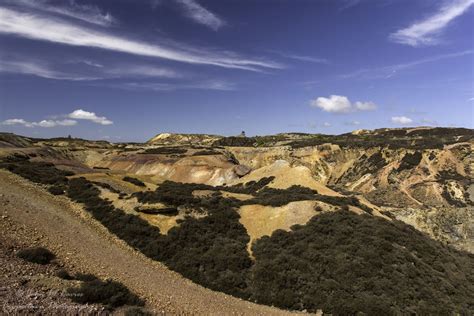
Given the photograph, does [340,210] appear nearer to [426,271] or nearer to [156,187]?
[426,271]

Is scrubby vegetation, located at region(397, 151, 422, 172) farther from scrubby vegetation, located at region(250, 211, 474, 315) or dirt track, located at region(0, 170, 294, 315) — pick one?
dirt track, located at region(0, 170, 294, 315)

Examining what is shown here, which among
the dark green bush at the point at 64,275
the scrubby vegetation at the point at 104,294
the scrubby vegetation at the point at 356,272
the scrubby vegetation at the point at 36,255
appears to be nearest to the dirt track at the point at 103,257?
the scrubby vegetation at the point at 36,255

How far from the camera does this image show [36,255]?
683 inches

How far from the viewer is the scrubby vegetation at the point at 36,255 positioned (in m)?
17.0

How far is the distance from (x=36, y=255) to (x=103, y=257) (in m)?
4.28

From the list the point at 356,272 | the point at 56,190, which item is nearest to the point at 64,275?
the point at 56,190

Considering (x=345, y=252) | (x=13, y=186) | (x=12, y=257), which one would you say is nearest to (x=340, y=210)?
(x=345, y=252)

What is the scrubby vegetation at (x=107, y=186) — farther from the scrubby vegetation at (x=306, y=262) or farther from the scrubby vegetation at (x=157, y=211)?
the scrubby vegetation at (x=157, y=211)

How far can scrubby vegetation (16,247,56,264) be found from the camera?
17016mm

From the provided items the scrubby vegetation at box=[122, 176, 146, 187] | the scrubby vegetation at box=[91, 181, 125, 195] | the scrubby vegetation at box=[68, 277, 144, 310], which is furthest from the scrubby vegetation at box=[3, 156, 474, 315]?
the scrubby vegetation at box=[122, 176, 146, 187]

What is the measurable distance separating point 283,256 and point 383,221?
39.3 ft

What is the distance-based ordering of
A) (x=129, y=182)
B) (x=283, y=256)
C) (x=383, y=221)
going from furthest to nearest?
(x=129, y=182), (x=383, y=221), (x=283, y=256)

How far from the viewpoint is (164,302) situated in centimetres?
1739

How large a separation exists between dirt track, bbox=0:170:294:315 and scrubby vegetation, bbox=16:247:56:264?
0.87 meters
